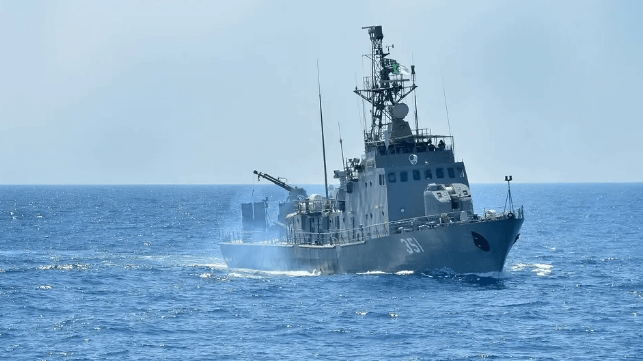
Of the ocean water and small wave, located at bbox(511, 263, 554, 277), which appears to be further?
small wave, located at bbox(511, 263, 554, 277)

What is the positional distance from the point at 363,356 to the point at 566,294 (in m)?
15.4

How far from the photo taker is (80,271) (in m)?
61.1

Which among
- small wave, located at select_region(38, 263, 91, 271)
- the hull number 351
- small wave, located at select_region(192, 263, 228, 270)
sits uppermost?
the hull number 351

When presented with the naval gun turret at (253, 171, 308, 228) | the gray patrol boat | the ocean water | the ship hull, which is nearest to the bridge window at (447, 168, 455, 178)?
the gray patrol boat

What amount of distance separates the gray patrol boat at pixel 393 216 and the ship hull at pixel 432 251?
5 centimetres

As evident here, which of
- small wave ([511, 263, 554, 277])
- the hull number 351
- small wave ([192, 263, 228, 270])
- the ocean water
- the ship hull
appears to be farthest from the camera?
small wave ([192, 263, 228, 270])

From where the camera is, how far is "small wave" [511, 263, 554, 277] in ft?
181

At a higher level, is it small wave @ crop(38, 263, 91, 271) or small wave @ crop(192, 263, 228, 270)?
small wave @ crop(38, 263, 91, 271)

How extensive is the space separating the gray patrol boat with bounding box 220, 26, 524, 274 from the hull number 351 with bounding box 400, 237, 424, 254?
55 mm

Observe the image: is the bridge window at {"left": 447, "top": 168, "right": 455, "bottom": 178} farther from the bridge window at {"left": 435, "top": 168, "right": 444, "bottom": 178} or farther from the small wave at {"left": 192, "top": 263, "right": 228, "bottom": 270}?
the small wave at {"left": 192, "top": 263, "right": 228, "bottom": 270}

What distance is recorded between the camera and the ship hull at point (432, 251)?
48719mm

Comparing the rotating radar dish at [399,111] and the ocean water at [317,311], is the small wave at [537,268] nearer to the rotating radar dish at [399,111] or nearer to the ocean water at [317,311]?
the ocean water at [317,311]

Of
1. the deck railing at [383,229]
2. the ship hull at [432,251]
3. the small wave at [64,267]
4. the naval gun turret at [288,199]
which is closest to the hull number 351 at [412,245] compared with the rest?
the ship hull at [432,251]

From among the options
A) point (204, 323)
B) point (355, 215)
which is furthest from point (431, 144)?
point (204, 323)
